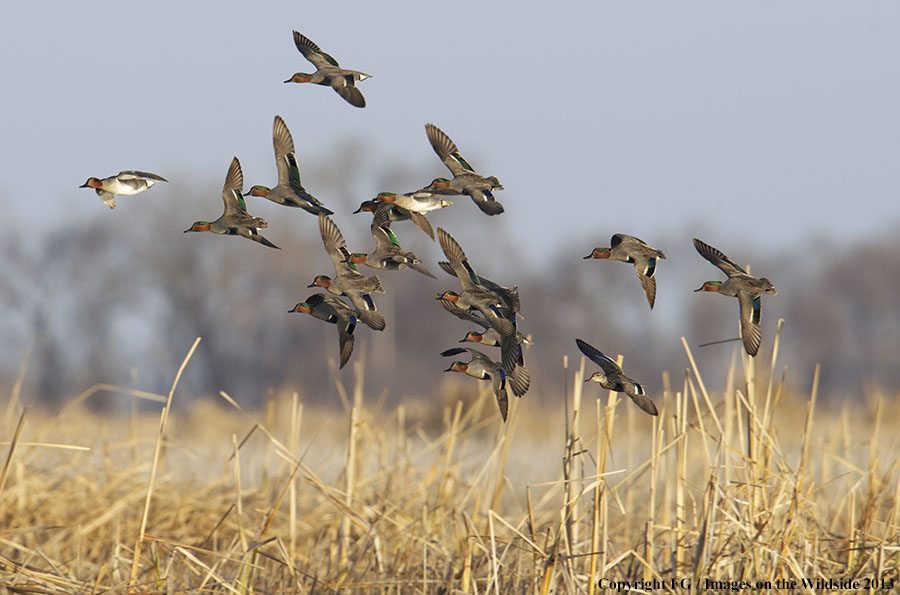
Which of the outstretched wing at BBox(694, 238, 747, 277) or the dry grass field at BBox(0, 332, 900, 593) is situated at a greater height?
the outstretched wing at BBox(694, 238, 747, 277)

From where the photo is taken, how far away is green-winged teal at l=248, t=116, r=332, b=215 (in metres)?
1.98

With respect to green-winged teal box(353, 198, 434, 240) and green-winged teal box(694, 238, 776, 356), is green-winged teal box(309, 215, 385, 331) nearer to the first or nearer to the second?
green-winged teal box(353, 198, 434, 240)

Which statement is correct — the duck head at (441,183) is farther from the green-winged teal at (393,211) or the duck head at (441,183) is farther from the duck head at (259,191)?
the duck head at (259,191)

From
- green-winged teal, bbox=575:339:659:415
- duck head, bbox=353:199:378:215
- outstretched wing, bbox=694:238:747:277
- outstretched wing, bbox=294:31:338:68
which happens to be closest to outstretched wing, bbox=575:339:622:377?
green-winged teal, bbox=575:339:659:415

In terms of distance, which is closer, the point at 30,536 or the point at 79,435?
the point at 30,536

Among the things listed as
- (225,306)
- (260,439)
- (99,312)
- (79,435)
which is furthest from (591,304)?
(79,435)

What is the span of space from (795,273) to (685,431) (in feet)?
139

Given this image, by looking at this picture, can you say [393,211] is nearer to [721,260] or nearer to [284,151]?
[284,151]

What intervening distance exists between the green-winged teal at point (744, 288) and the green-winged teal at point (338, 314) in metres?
0.70

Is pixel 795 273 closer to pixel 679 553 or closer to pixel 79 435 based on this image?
pixel 79 435

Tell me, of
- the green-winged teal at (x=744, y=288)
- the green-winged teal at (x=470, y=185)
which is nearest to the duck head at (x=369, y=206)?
the green-winged teal at (x=470, y=185)

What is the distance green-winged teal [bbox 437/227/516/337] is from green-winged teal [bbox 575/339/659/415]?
0.20m

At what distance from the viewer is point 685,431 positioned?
3.31 metres

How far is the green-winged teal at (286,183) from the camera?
6.49ft
